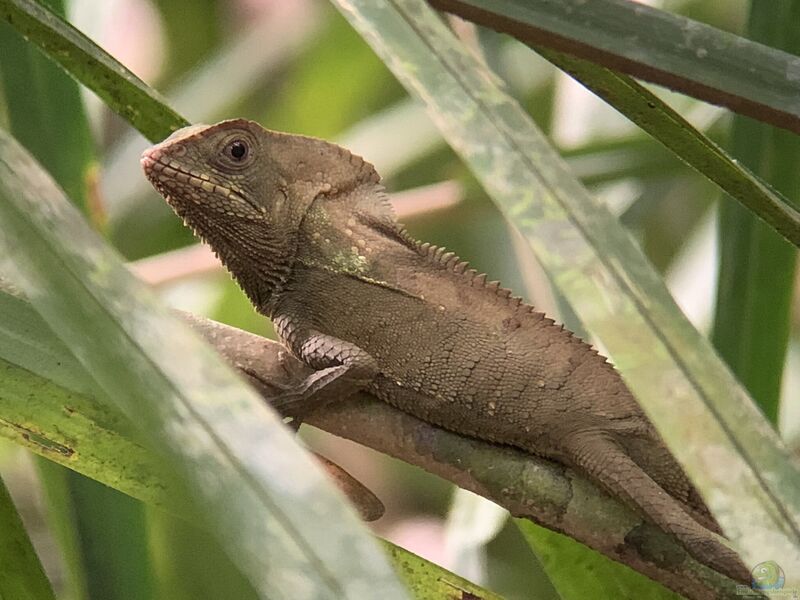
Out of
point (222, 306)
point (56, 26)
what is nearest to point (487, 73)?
point (56, 26)

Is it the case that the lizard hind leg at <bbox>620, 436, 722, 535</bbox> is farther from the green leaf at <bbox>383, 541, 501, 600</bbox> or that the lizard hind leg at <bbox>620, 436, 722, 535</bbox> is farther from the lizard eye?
the lizard eye

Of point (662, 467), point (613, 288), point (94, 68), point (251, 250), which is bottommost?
point (613, 288)

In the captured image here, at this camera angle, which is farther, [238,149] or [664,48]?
[238,149]

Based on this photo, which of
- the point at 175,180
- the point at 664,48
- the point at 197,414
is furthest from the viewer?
the point at 175,180

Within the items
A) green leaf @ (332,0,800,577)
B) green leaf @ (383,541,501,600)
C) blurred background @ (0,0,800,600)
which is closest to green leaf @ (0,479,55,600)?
blurred background @ (0,0,800,600)

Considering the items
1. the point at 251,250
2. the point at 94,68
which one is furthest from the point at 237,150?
the point at 94,68
